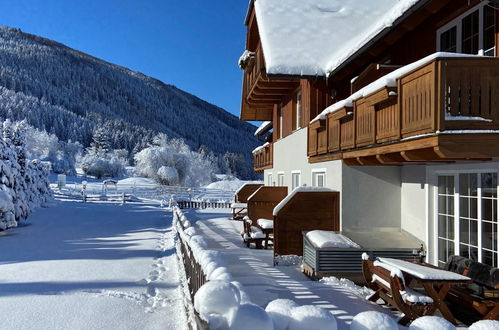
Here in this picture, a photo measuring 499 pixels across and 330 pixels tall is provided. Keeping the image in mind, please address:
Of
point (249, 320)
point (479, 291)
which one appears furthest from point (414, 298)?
point (249, 320)

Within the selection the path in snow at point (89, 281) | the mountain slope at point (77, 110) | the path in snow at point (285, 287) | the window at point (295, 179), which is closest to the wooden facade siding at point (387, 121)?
the path in snow at point (285, 287)

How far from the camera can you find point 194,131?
636 ft

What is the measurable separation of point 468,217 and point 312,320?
5839 millimetres

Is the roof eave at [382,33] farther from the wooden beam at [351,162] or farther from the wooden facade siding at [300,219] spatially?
the wooden facade siding at [300,219]

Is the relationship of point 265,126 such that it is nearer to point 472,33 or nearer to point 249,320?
point 472,33

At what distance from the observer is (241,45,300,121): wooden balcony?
15.7 meters

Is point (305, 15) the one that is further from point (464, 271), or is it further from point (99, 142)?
point (99, 142)

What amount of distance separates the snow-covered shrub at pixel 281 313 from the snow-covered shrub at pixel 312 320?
0.07 metres

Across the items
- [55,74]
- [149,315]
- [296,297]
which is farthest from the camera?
[55,74]

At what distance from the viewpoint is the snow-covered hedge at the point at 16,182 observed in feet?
56.8

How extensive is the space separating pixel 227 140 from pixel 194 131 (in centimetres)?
1659

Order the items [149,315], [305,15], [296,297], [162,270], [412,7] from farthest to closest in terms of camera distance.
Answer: [305,15] < [162,270] < [412,7] < [296,297] < [149,315]

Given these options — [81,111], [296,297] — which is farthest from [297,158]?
[81,111]

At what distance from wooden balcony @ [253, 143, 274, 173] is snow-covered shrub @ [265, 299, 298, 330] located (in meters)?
18.4
